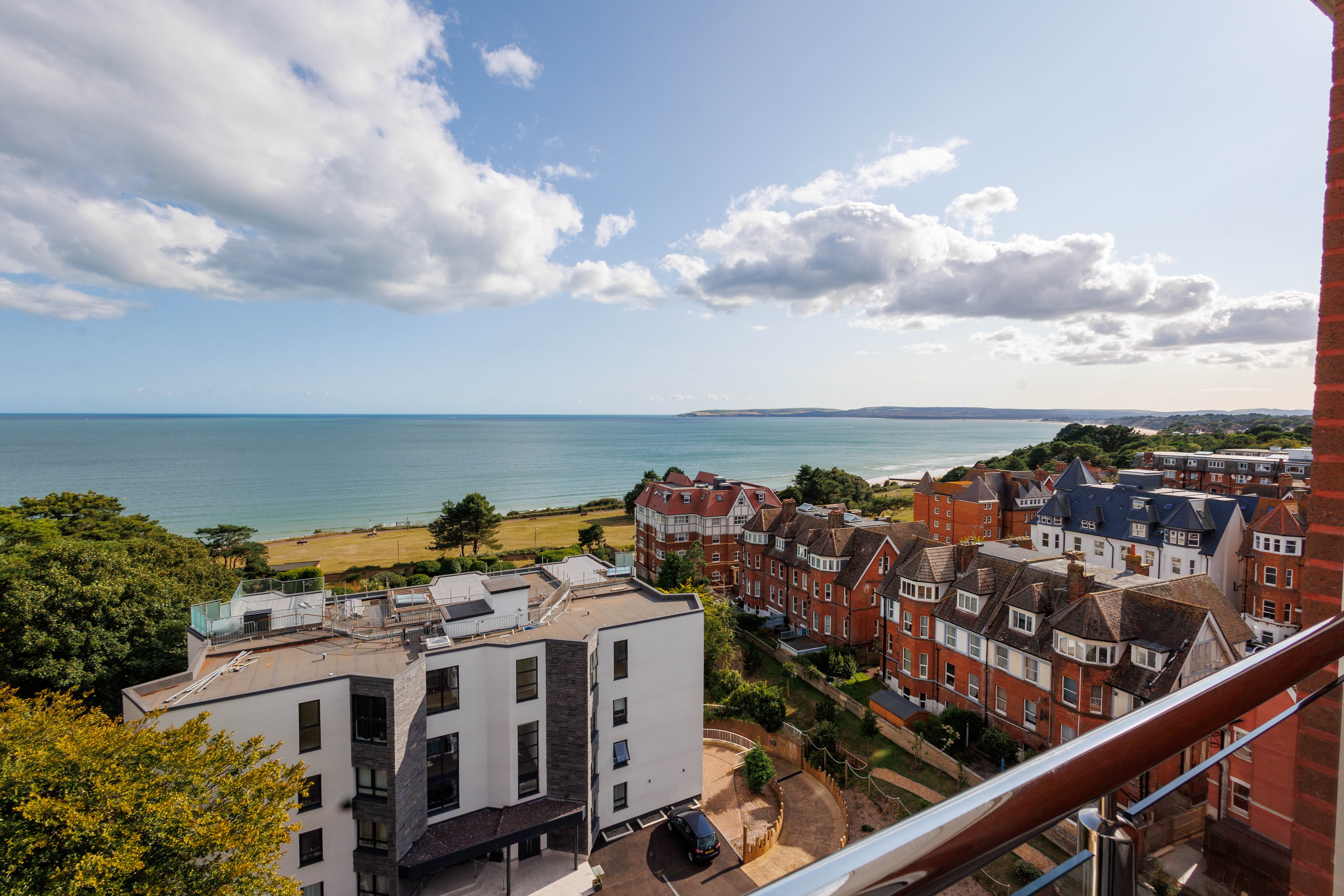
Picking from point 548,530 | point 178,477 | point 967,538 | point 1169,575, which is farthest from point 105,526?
point 178,477

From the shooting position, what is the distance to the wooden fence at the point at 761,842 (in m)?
16.7

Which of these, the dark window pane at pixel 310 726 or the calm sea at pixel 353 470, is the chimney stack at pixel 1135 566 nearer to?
the dark window pane at pixel 310 726

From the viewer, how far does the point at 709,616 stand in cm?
2570

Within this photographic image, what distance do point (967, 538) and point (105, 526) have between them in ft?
188

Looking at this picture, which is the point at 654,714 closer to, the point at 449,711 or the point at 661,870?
the point at 661,870

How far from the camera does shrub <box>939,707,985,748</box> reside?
819 inches

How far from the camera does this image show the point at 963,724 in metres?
20.9

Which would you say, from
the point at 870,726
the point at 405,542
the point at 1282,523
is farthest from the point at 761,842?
the point at 405,542

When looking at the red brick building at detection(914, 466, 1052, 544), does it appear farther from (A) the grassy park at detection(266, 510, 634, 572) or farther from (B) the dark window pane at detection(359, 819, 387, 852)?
(B) the dark window pane at detection(359, 819, 387, 852)

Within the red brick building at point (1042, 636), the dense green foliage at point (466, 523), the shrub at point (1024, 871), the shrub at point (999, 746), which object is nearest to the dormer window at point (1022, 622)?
the red brick building at point (1042, 636)

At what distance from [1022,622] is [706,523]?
22.4 m

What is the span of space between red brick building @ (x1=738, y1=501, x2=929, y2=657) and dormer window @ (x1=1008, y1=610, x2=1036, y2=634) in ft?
23.6

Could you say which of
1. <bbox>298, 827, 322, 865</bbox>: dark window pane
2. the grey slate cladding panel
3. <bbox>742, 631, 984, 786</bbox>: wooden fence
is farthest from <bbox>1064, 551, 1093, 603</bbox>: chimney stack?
<bbox>298, 827, 322, 865</bbox>: dark window pane

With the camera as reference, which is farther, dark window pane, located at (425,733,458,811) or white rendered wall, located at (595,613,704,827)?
white rendered wall, located at (595,613,704,827)
